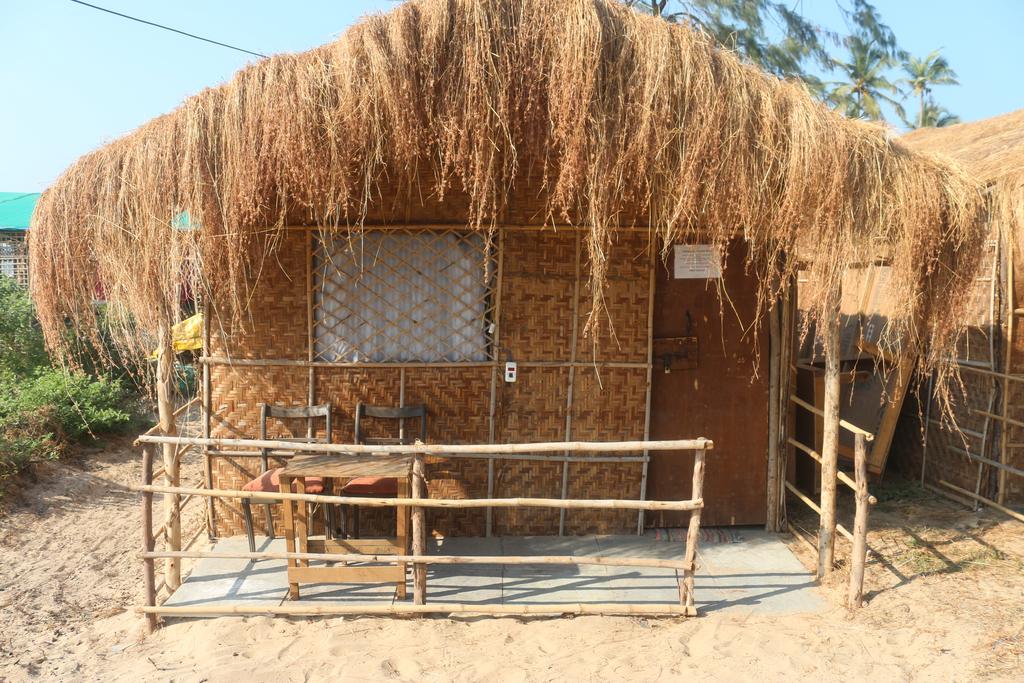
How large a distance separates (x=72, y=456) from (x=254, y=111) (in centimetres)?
502

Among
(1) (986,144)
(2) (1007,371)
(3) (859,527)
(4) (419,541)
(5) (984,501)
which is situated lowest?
(5) (984,501)

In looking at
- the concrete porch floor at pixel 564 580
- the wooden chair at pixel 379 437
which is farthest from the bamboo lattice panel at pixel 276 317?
the concrete porch floor at pixel 564 580

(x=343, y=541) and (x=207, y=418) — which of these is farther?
(x=207, y=418)

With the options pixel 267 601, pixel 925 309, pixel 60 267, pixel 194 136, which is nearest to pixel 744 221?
pixel 925 309

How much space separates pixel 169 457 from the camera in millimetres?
3996

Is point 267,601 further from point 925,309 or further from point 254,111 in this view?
point 925,309

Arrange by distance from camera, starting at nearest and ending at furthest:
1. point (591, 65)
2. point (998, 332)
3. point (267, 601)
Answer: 1. point (591, 65)
2. point (267, 601)
3. point (998, 332)

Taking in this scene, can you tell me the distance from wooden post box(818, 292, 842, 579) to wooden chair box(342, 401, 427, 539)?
2405 millimetres

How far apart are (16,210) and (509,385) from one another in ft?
39.9

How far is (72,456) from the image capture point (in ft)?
22.7

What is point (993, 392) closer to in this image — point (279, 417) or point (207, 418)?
point (279, 417)

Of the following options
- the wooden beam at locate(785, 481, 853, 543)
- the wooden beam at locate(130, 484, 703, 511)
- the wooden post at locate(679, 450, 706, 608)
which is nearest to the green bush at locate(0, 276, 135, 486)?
the wooden beam at locate(130, 484, 703, 511)

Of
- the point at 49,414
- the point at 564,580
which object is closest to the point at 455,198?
the point at 564,580

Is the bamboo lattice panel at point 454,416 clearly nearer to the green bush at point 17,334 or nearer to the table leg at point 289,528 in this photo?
the table leg at point 289,528
